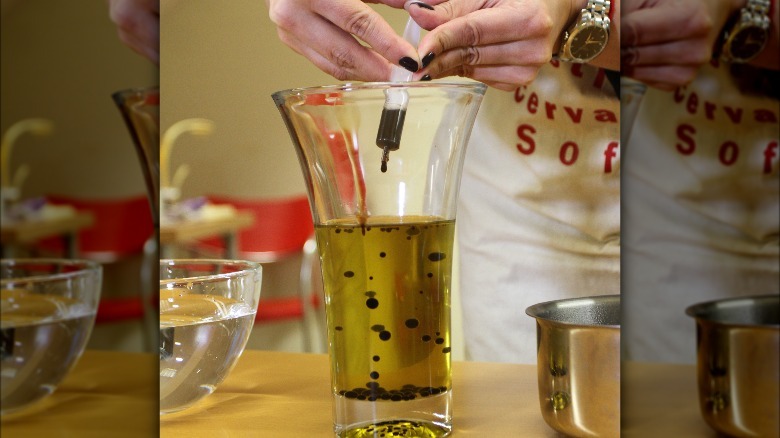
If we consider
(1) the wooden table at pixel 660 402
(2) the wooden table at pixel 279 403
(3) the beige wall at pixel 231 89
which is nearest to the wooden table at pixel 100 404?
(2) the wooden table at pixel 279 403

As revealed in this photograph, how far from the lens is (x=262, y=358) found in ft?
1.51

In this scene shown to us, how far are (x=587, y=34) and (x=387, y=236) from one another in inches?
5.5

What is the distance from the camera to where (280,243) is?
46 cm

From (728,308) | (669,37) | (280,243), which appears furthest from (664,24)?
(280,243)

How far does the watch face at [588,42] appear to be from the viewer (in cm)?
40

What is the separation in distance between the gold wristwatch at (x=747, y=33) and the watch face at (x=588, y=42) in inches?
4.4

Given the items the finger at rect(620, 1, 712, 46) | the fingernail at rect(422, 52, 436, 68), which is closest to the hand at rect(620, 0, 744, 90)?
the finger at rect(620, 1, 712, 46)

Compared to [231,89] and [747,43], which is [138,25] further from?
[747,43]

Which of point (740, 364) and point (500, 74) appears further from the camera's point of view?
point (500, 74)

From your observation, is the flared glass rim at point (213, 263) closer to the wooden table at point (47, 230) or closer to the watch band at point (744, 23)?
the wooden table at point (47, 230)

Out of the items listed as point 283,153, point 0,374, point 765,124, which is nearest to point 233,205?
point 283,153

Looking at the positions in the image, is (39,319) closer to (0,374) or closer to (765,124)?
(0,374)

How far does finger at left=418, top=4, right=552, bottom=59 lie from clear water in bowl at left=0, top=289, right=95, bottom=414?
204 millimetres

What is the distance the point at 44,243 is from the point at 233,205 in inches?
4.7
